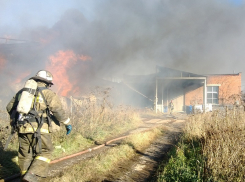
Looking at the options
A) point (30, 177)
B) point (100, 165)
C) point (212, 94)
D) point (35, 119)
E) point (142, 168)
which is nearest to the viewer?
point (30, 177)

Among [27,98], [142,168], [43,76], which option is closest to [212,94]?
[142,168]

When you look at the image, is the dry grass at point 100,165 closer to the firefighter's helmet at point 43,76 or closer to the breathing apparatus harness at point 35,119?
the breathing apparatus harness at point 35,119

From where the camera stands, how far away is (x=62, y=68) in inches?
516

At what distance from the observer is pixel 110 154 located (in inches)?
186

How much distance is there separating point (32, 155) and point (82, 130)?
3.40 metres

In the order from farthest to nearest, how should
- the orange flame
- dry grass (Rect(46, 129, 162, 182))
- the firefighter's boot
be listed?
1. the orange flame
2. dry grass (Rect(46, 129, 162, 182))
3. the firefighter's boot

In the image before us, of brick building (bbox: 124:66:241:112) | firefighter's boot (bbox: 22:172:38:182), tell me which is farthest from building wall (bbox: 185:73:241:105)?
firefighter's boot (bbox: 22:172:38:182)

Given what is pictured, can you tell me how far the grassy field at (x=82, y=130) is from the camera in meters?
4.31

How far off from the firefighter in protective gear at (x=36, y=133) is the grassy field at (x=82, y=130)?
0.59 metres

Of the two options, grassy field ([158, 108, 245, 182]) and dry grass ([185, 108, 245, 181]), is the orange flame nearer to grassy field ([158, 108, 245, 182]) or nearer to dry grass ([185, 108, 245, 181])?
grassy field ([158, 108, 245, 182])

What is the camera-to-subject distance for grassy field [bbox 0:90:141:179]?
4.31 meters

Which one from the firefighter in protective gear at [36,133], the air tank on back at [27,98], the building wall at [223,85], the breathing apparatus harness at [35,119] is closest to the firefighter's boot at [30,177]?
the firefighter in protective gear at [36,133]

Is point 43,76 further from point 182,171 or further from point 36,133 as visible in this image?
point 182,171

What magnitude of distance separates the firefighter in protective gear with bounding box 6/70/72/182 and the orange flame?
9.89 m
